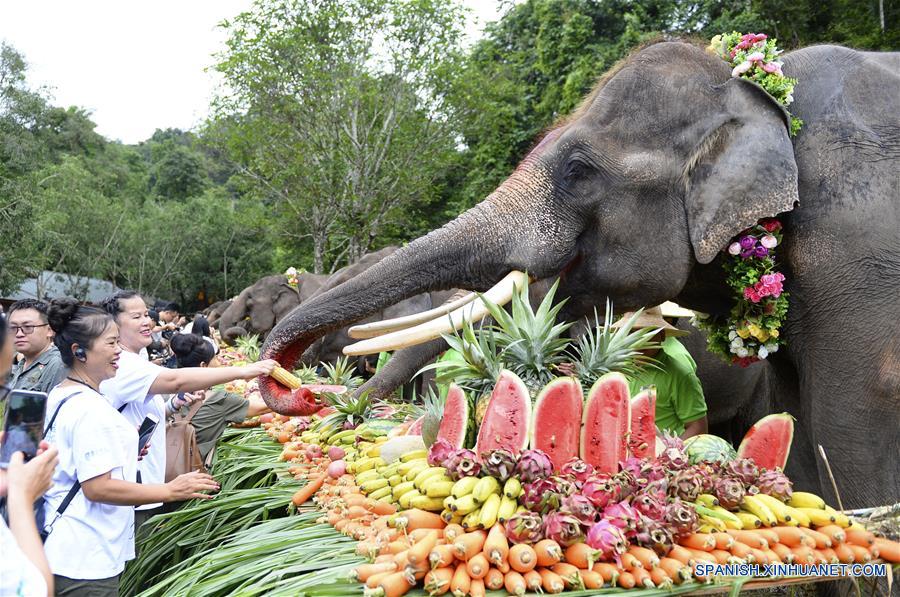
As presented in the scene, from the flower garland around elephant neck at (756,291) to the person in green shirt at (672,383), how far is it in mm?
1046

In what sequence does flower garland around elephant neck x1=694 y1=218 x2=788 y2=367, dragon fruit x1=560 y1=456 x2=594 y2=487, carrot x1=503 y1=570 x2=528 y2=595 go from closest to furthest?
carrot x1=503 y1=570 x2=528 y2=595, dragon fruit x1=560 y1=456 x2=594 y2=487, flower garland around elephant neck x1=694 y1=218 x2=788 y2=367

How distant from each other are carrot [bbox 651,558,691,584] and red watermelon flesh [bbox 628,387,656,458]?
73 centimetres

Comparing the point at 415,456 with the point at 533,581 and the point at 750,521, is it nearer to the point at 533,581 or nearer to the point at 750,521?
the point at 533,581

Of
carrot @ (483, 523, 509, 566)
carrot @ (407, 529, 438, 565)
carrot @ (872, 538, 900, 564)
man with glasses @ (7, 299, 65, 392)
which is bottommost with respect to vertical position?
carrot @ (872, 538, 900, 564)

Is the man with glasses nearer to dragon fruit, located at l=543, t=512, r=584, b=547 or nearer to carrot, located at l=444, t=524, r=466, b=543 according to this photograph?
carrot, located at l=444, t=524, r=466, b=543

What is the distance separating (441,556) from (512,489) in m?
0.37

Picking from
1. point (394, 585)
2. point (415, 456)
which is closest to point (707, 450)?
point (415, 456)

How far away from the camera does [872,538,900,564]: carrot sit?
2.71 metres

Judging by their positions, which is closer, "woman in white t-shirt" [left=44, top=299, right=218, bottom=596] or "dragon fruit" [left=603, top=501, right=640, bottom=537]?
"dragon fruit" [left=603, top=501, right=640, bottom=537]

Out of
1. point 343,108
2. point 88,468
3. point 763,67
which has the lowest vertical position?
point 88,468

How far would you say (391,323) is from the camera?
3.92 meters

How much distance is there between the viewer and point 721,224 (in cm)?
354

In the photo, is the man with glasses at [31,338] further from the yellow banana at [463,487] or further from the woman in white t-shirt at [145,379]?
the yellow banana at [463,487]

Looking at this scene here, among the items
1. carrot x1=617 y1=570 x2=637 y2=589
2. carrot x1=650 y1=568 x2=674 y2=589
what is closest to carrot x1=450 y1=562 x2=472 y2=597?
carrot x1=617 y1=570 x2=637 y2=589
